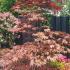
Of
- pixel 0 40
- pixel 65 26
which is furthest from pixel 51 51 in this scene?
pixel 65 26

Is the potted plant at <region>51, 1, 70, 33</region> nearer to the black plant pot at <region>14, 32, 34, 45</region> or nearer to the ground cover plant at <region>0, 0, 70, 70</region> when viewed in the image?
the black plant pot at <region>14, 32, 34, 45</region>

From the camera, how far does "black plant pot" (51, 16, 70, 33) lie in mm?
12547

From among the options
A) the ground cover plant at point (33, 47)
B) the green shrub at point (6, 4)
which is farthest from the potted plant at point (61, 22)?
the ground cover plant at point (33, 47)

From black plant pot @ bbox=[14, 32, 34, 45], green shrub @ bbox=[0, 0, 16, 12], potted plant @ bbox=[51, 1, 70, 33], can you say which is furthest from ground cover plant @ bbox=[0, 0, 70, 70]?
potted plant @ bbox=[51, 1, 70, 33]

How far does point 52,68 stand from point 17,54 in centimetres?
98

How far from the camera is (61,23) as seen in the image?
12.6m

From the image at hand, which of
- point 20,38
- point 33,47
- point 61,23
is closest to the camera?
point 33,47

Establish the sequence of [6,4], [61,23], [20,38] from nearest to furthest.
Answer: [20,38]
[6,4]
[61,23]

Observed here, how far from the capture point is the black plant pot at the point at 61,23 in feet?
41.2

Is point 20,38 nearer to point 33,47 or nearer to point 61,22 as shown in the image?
point 61,22

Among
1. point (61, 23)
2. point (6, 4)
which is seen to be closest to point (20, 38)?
point (6, 4)

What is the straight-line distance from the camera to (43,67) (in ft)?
25.8

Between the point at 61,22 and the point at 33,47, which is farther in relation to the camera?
the point at 61,22

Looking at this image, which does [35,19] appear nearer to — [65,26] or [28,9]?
[28,9]
